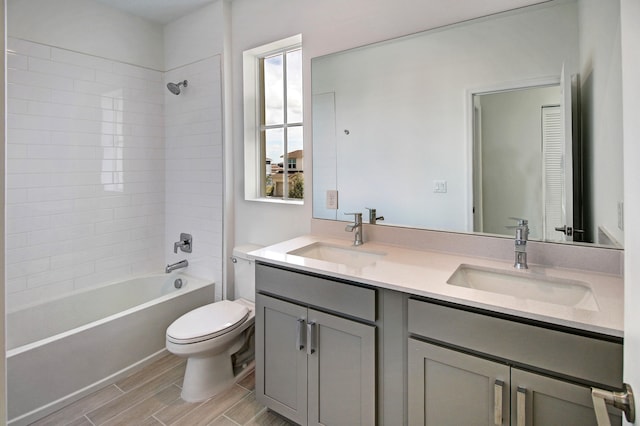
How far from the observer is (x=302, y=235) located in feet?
7.66

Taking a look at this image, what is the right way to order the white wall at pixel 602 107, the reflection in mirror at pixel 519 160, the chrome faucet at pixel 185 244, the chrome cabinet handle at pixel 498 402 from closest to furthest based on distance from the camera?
the chrome cabinet handle at pixel 498 402 < the white wall at pixel 602 107 < the reflection in mirror at pixel 519 160 < the chrome faucet at pixel 185 244

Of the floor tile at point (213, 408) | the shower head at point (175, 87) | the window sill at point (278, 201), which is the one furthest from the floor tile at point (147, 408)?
the shower head at point (175, 87)

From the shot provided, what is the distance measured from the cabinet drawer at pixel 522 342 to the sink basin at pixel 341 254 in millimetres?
571

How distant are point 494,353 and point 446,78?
133 centimetres

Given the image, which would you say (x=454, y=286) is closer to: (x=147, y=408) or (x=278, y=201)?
(x=278, y=201)

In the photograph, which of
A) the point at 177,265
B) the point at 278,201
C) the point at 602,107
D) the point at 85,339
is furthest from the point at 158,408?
the point at 602,107

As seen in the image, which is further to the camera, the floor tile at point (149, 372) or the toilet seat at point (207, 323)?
Result: the floor tile at point (149, 372)

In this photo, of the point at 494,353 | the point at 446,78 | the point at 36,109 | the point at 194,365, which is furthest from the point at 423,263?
the point at 36,109

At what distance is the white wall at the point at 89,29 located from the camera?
7.46ft

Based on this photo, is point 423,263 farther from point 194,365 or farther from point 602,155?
point 194,365

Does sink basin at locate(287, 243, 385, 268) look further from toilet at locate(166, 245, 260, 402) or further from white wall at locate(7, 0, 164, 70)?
white wall at locate(7, 0, 164, 70)

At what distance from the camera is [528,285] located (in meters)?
1.37

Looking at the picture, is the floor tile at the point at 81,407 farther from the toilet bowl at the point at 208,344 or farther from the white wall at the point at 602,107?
the white wall at the point at 602,107

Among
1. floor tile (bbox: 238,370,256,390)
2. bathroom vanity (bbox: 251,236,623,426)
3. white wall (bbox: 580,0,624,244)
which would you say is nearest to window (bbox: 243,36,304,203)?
bathroom vanity (bbox: 251,236,623,426)
